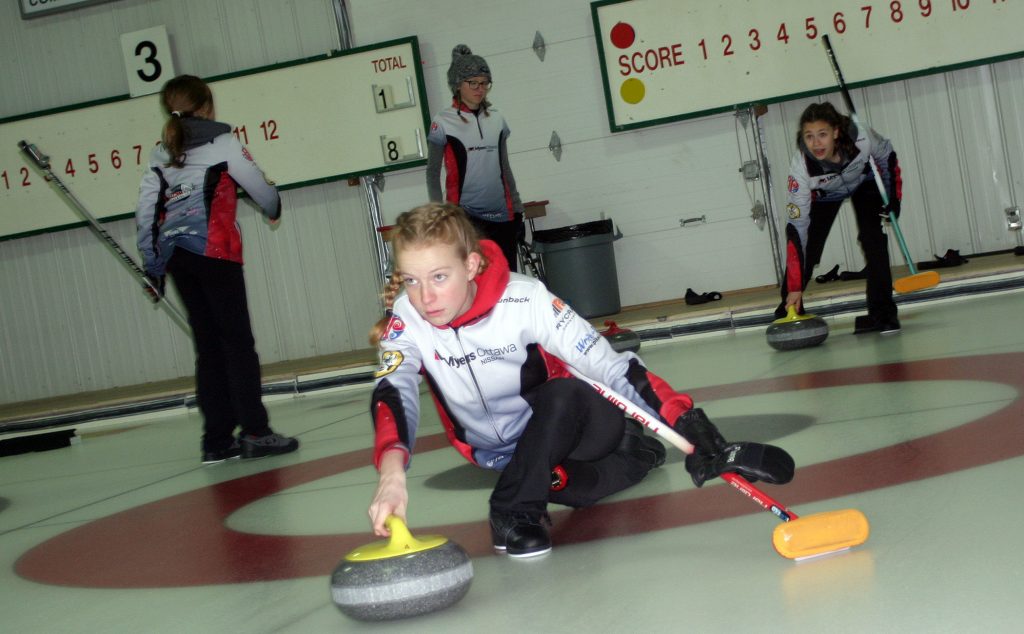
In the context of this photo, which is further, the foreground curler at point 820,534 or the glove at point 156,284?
the glove at point 156,284

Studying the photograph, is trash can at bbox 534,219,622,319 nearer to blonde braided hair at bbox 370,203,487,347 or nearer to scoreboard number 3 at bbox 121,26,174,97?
scoreboard number 3 at bbox 121,26,174,97

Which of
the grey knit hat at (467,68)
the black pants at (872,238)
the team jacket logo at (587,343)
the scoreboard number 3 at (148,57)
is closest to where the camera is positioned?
the team jacket logo at (587,343)

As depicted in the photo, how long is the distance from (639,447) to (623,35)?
6.78 metres

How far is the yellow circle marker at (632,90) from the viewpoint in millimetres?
9203

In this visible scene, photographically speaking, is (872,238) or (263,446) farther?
(872,238)

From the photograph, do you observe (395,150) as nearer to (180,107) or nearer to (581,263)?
(581,263)

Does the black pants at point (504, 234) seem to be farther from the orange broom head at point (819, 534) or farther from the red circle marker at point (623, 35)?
the orange broom head at point (819, 534)

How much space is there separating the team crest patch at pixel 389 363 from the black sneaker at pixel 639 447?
0.81 m

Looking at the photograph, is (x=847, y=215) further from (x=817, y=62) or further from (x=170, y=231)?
(x=170, y=231)

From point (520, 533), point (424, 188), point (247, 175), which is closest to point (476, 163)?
point (247, 175)

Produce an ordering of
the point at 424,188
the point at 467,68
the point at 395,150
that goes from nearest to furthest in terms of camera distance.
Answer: the point at 467,68 → the point at 395,150 → the point at 424,188

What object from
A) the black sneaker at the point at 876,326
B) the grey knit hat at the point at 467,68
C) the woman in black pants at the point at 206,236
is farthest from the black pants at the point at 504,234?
the black sneaker at the point at 876,326

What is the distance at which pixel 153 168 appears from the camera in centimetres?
473

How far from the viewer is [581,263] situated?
901cm
